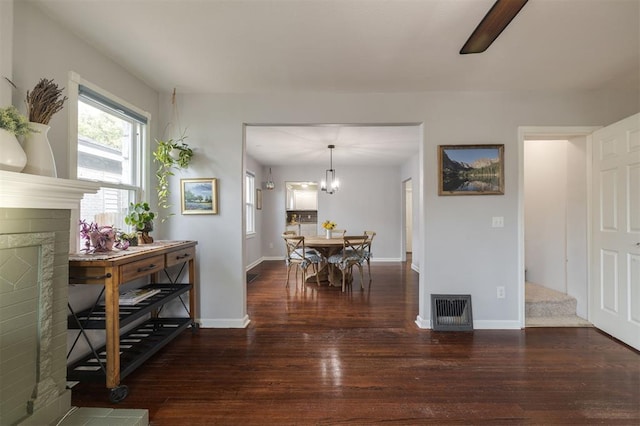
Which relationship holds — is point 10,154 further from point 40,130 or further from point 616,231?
point 616,231

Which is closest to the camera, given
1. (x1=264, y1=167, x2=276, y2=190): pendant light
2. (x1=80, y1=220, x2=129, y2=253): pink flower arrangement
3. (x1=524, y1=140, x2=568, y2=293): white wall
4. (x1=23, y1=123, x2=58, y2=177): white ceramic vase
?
(x1=23, y1=123, x2=58, y2=177): white ceramic vase

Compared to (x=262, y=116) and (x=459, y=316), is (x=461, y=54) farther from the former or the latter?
(x=459, y=316)

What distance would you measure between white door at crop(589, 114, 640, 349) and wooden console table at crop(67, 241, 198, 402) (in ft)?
13.1

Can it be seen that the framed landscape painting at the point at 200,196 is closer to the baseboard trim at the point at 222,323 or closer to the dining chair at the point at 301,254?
the baseboard trim at the point at 222,323

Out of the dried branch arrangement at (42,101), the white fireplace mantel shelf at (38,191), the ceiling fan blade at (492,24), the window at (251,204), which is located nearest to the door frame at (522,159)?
the ceiling fan blade at (492,24)

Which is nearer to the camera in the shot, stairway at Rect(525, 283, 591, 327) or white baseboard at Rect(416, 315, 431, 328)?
white baseboard at Rect(416, 315, 431, 328)

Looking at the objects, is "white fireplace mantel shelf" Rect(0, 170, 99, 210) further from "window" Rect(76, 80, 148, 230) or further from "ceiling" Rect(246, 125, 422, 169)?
"ceiling" Rect(246, 125, 422, 169)


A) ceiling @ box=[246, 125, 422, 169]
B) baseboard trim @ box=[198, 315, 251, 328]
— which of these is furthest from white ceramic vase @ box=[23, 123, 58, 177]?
ceiling @ box=[246, 125, 422, 169]

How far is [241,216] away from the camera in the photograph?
292 centimetres

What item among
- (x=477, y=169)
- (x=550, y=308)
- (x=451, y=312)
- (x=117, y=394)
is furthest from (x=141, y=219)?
(x=550, y=308)

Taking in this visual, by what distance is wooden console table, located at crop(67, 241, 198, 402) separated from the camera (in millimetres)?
1738

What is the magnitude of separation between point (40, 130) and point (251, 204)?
15.8 ft

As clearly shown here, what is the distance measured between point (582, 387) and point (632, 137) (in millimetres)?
2142

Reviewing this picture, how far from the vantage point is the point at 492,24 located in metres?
1.69
